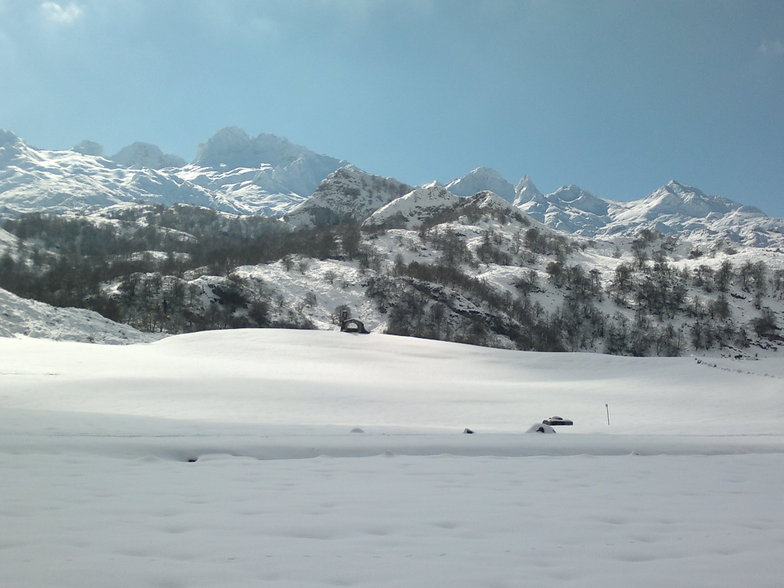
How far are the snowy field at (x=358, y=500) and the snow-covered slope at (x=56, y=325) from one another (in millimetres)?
18501

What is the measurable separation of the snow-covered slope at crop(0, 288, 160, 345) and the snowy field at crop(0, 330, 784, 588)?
18.5m

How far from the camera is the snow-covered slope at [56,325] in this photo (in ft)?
100

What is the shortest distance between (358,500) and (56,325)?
35023 millimetres

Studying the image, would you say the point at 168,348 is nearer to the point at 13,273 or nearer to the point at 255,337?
the point at 255,337

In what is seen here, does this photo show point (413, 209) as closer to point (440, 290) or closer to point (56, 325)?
point (440, 290)

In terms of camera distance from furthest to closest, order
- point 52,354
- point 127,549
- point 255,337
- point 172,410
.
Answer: point 255,337 < point 52,354 < point 172,410 < point 127,549

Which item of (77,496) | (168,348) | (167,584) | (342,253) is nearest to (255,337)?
(168,348)

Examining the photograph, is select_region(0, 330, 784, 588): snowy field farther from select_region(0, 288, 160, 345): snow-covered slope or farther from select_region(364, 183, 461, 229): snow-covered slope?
select_region(364, 183, 461, 229): snow-covered slope

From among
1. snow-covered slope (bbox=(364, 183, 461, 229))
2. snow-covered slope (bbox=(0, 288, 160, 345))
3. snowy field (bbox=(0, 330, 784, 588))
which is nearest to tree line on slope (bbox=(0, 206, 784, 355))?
snow-covered slope (bbox=(364, 183, 461, 229))

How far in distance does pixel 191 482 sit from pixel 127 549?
7.17 ft

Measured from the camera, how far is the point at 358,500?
5016 mm

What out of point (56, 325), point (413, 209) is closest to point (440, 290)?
point (56, 325)

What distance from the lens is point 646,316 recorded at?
103 m

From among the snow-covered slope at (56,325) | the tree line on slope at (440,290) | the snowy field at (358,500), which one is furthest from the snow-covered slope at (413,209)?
the snowy field at (358,500)
